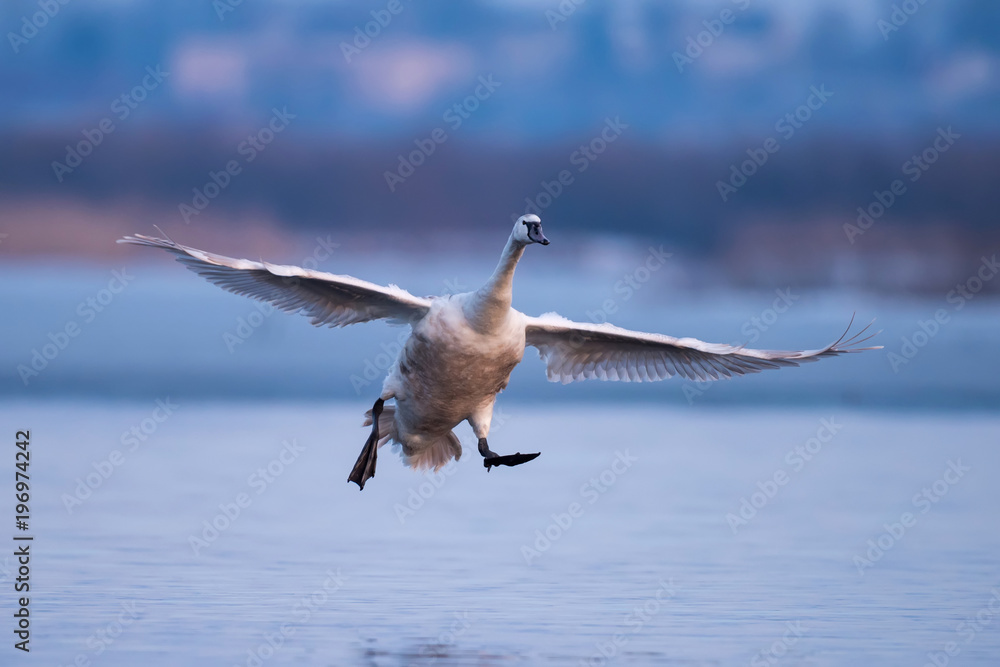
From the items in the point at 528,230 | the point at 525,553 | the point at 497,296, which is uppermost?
the point at 528,230

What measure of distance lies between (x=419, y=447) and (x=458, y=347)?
1.91 metres

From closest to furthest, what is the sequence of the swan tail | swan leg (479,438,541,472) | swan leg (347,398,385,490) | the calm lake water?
the calm lake water, swan leg (479,438,541,472), swan leg (347,398,385,490), the swan tail

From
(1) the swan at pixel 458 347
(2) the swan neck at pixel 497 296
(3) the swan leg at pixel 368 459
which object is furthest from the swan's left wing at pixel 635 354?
(3) the swan leg at pixel 368 459

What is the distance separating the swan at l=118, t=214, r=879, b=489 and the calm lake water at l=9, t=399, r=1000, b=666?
120 cm

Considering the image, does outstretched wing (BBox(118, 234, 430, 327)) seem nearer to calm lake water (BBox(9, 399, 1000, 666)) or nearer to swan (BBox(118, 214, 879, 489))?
swan (BBox(118, 214, 879, 489))

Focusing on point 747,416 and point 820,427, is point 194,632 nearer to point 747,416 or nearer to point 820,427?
point 820,427

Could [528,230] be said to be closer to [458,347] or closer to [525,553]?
[458,347]

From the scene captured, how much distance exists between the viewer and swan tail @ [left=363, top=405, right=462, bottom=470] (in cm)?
1330

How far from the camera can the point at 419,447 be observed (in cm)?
1320

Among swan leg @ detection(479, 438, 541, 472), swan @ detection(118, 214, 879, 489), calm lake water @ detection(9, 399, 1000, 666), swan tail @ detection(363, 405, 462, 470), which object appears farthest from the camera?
swan tail @ detection(363, 405, 462, 470)

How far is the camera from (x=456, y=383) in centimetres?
1182

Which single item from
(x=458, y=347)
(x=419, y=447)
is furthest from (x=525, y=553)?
(x=458, y=347)

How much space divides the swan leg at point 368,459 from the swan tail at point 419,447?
27cm

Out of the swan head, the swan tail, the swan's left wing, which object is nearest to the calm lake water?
the swan tail
